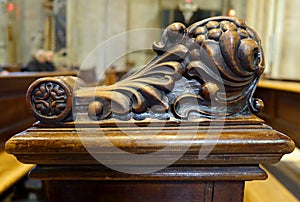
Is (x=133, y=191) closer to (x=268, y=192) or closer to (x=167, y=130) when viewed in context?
(x=167, y=130)

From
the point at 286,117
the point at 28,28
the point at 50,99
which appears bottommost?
the point at 286,117

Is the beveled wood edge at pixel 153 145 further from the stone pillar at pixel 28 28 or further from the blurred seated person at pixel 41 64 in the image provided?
the stone pillar at pixel 28 28

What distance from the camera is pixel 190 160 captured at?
2.25 feet

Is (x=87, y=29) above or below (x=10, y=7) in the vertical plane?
below

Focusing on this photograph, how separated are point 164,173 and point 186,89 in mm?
201

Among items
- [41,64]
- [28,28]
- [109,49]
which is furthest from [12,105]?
[28,28]

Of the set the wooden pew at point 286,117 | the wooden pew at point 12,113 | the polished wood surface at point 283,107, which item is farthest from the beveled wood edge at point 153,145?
the polished wood surface at point 283,107

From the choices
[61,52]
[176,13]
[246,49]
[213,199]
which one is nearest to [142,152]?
[213,199]

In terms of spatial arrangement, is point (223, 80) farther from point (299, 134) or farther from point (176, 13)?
point (176, 13)

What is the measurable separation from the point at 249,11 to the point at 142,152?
741cm

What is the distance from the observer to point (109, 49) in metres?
8.32

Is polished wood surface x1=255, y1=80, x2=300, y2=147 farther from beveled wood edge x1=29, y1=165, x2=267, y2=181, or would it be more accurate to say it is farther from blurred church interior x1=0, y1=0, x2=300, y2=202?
beveled wood edge x1=29, y1=165, x2=267, y2=181

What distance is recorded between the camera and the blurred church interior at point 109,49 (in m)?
1.65

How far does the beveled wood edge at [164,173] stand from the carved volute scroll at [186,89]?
113 mm
